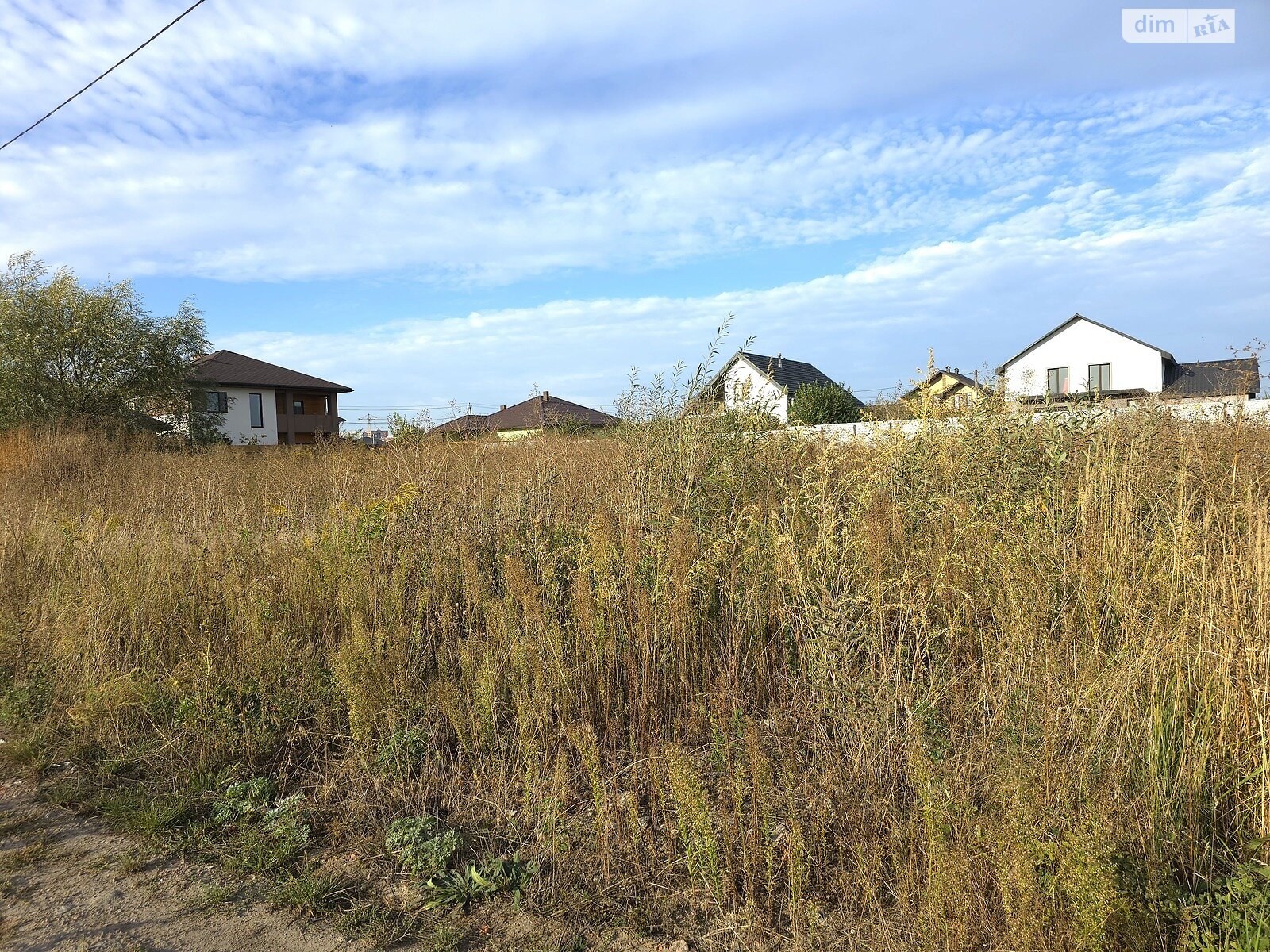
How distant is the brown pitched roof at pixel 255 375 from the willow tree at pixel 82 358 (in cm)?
1662

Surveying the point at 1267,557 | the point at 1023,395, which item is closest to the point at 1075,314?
the point at 1023,395

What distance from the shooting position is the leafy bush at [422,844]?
8.30 feet

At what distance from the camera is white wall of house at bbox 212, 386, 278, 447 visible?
37438 millimetres

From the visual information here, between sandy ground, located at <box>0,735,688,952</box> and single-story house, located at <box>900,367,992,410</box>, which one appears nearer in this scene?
sandy ground, located at <box>0,735,688,952</box>

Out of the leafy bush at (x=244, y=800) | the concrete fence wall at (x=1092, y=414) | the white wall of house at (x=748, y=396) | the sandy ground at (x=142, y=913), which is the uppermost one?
the white wall of house at (x=748, y=396)

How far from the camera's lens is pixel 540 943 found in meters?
2.19

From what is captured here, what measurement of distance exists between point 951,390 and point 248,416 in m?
40.8

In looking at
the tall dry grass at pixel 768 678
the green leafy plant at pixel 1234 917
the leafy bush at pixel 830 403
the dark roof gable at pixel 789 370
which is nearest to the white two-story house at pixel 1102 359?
the dark roof gable at pixel 789 370

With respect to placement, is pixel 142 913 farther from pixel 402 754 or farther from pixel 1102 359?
pixel 1102 359

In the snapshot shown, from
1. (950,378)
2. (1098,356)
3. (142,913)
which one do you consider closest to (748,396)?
(950,378)

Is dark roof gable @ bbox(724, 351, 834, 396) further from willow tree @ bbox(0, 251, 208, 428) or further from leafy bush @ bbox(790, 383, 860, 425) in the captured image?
willow tree @ bbox(0, 251, 208, 428)

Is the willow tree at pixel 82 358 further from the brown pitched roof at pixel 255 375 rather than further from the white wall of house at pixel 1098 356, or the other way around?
the white wall of house at pixel 1098 356

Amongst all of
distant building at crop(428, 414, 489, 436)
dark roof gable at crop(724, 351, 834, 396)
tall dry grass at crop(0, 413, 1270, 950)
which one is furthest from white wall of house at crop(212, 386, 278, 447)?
tall dry grass at crop(0, 413, 1270, 950)

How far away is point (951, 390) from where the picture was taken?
523cm
